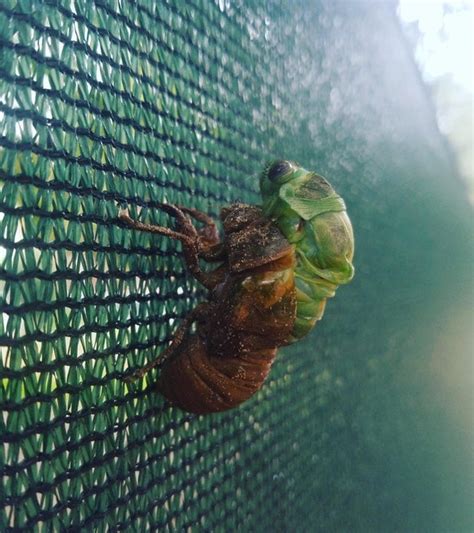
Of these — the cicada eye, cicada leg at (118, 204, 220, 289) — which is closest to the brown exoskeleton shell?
cicada leg at (118, 204, 220, 289)

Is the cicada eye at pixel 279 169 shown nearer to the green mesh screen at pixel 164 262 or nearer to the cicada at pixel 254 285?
the cicada at pixel 254 285

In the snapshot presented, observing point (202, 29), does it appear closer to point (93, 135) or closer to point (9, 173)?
point (93, 135)

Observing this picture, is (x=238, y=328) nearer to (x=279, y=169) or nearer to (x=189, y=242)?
(x=189, y=242)

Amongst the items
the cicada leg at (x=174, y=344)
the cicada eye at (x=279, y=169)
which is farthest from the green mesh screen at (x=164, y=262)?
the cicada eye at (x=279, y=169)

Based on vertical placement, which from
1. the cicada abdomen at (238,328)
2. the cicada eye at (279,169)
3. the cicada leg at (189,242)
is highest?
the cicada eye at (279,169)

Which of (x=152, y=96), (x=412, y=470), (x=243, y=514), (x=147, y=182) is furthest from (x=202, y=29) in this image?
(x=412, y=470)

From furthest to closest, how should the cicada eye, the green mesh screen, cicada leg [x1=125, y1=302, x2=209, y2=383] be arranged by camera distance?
the cicada eye → cicada leg [x1=125, y1=302, x2=209, y2=383] → the green mesh screen

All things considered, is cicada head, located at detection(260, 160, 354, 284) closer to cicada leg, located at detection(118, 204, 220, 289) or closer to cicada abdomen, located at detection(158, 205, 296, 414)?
cicada abdomen, located at detection(158, 205, 296, 414)
